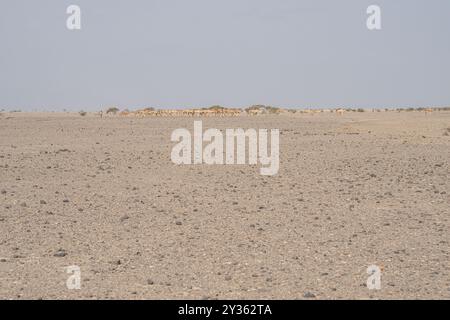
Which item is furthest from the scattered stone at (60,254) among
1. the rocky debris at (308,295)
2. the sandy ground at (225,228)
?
A: the rocky debris at (308,295)

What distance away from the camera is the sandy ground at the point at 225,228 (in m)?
6.72

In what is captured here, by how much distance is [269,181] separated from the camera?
14.4 metres

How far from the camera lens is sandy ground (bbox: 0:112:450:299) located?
672cm

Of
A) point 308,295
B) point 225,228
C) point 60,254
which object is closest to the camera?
point 308,295

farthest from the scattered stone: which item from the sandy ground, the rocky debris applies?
the rocky debris

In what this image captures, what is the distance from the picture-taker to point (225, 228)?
9453 millimetres

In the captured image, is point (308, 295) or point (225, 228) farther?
point (225, 228)

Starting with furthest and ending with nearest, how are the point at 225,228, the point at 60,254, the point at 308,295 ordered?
the point at 225,228
the point at 60,254
the point at 308,295

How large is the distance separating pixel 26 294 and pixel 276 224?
438 centimetres

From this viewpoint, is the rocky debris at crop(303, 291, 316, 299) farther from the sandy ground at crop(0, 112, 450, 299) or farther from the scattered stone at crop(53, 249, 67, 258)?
the scattered stone at crop(53, 249, 67, 258)

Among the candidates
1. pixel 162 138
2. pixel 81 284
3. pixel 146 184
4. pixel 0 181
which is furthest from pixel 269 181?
pixel 162 138

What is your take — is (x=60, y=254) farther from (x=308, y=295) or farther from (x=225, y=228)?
(x=308, y=295)

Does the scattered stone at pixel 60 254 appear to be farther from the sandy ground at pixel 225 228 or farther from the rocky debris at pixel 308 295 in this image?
the rocky debris at pixel 308 295

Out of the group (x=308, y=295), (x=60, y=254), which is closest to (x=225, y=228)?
(x=60, y=254)
